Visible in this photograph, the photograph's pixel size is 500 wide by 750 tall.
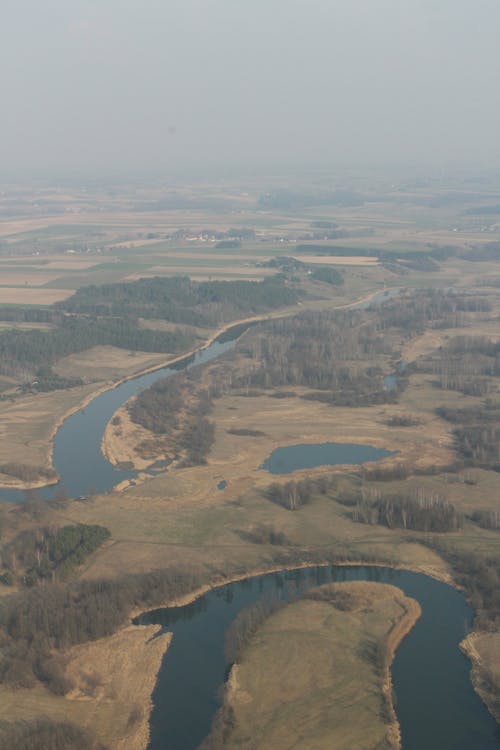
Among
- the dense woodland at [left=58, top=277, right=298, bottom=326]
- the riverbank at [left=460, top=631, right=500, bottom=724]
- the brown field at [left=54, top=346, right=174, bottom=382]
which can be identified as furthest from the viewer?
the dense woodland at [left=58, top=277, right=298, bottom=326]

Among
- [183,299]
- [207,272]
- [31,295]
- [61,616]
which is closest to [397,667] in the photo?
[61,616]

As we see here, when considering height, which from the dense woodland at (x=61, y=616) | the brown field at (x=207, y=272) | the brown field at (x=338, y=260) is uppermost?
the brown field at (x=338, y=260)

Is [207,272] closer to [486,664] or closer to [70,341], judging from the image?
[70,341]

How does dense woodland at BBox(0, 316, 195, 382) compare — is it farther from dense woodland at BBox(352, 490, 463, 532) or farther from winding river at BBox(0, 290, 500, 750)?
winding river at BBox(0, 290, 500, 750)

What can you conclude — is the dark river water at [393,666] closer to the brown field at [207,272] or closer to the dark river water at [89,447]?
the dark river water at [89,447]

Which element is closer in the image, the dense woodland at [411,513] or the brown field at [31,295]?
the dense woodland at [411,513]

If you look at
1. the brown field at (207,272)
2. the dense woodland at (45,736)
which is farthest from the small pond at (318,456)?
the brown field at (207,272)

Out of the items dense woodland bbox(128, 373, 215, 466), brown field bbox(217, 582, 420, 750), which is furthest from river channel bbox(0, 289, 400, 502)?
brown field bbox(217, 582, 420, 750)
